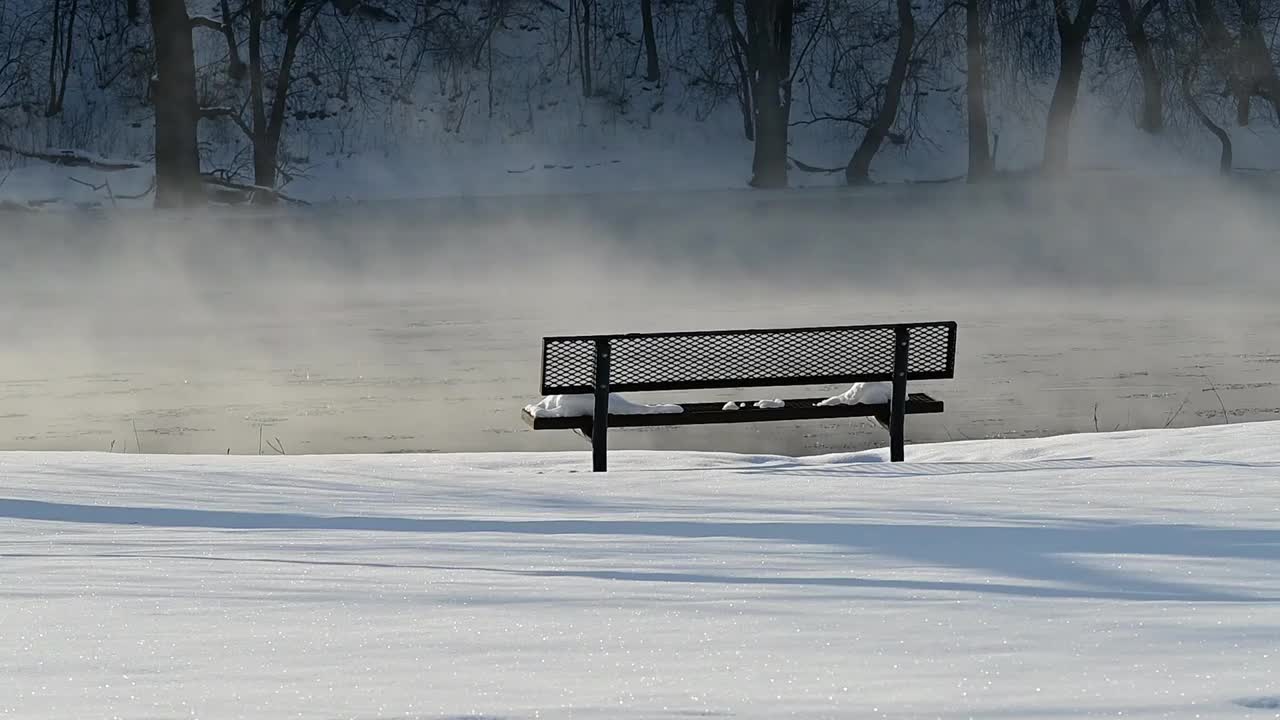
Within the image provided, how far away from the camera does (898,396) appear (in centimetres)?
814

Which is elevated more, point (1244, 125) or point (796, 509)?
point (1244, 125)

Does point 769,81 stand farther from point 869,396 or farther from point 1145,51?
point 869,396

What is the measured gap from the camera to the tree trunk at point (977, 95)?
31.6m

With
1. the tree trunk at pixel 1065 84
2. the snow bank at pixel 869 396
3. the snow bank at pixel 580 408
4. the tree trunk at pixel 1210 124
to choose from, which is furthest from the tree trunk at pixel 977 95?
the snow bank at pixel 580 408

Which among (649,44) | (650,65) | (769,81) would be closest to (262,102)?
(649,44)

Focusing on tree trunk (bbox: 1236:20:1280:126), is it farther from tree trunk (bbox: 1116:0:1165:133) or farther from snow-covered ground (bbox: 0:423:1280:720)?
snow-covered ground (bbox: 0:423:1280:720)

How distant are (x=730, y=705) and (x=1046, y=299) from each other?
1477 cm

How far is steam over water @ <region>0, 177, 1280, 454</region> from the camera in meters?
11.1

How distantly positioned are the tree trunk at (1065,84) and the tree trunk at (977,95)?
1282mm

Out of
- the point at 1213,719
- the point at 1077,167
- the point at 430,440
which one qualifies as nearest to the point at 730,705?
the point at 1213,719

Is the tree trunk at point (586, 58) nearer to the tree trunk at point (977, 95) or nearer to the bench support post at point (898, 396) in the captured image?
the tree trunk at point (977, 95)

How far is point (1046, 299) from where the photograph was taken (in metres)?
17.2

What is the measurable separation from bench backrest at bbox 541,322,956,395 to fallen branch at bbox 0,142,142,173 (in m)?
24.0

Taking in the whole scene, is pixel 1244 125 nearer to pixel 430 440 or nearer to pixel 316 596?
pixel 430 440
